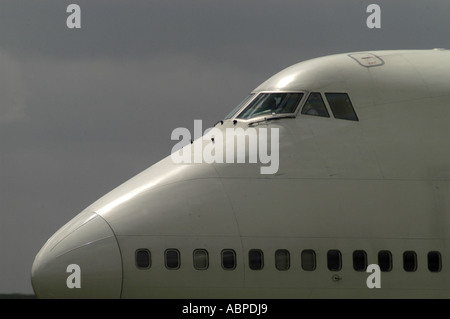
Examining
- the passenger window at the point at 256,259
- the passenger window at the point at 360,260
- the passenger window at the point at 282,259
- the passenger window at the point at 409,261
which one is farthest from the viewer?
the passenger window at the point at 409,261

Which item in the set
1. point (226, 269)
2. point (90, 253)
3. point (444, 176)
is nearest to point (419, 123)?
point (444, 176)

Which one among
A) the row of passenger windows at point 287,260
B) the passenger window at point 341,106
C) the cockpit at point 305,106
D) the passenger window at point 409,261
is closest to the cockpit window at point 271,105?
the cockpit at point 305,106

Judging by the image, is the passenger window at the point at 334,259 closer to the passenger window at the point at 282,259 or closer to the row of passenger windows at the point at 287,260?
the row of passenger windows at the point at 287,260

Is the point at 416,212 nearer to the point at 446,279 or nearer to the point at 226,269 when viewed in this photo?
the point at 446,279

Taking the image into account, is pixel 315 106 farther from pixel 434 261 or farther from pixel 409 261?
pixel 434 261

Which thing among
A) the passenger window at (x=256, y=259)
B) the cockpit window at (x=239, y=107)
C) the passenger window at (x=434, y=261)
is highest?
the cockpit window at (x=239, y=107)

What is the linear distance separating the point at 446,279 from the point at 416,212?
1.60m

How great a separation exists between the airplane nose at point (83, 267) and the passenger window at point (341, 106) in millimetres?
5968

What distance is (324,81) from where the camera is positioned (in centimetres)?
2578

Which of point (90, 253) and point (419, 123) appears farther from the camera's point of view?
point (419, 123)

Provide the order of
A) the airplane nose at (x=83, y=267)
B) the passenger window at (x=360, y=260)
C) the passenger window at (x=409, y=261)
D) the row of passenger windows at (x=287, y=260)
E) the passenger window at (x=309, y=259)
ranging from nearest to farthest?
the airplane nose at (x=83, y=267) < the row of passenger windows at (x=287, y=260) < the passenger window at (x=309, y=259) < the passenger window at (x=360, y=260) < the passenger window at (x=409, y=261)

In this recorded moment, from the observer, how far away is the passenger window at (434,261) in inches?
951

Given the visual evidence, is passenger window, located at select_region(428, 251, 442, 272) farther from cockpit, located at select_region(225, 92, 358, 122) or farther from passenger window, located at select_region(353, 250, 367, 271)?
cockpit, located at select_region(225, 92, 358, 122)

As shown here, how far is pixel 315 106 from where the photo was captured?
25594 millimetres
